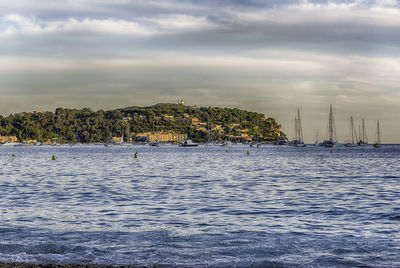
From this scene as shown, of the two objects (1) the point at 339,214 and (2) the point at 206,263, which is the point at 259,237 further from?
(1) the point at 339,214

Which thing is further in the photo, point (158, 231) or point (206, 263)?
point (158, 231)

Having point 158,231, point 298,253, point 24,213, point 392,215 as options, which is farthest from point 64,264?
point 392,215

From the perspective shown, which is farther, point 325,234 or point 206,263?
point 325,234

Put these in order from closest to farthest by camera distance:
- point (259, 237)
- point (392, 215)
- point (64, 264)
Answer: point (64, 264), point (259, 237), point (392, 215)

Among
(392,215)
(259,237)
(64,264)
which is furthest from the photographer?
(392,215)

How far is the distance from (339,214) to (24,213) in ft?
53.3

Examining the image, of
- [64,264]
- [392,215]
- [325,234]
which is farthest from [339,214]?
[64,264]

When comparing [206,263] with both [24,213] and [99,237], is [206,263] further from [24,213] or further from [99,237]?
[24,213]

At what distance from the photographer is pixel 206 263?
14070 millimetres

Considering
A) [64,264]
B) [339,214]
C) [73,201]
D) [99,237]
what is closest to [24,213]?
[73,201]

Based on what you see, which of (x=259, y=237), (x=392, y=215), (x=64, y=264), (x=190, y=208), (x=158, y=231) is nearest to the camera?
(x=64, y=264)

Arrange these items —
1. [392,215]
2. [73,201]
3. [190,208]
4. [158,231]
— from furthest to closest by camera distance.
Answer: [73,201] → [190,208] → [392,215] → [158,231]

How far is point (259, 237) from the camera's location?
17969 millimetres

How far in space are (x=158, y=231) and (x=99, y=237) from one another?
2488 millimetres
